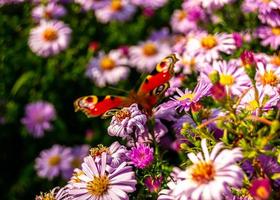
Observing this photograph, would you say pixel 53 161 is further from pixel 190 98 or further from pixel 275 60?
pixel 190 98

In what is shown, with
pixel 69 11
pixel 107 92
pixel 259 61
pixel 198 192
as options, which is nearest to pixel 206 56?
pixel 259 61

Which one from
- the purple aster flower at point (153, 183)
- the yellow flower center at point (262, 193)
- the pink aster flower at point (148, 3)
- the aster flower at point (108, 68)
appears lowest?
the yellow flower center at point (262, 193)

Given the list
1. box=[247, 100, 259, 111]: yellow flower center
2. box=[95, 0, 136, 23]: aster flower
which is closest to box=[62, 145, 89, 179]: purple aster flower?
box=[95, 0, 136, 23]: aster flower

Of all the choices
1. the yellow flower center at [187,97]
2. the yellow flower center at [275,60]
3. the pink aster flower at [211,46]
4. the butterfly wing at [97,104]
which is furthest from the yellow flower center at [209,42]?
the butterfly wing at [97,104]

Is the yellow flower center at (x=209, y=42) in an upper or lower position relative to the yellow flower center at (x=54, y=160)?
lower

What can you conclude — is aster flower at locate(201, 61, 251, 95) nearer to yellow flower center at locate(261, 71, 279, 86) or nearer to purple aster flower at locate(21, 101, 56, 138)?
yellow flower center at locate(261, 71, 279, 86)

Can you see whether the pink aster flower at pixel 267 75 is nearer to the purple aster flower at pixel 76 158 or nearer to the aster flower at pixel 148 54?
the purple aster flower at pixel 76 158

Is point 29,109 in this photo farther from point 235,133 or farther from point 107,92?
point 235,133
